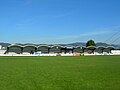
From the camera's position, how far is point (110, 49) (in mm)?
158125

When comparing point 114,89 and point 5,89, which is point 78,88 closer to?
point 114,89

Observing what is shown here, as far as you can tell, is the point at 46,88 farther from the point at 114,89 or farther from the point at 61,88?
the point at 114,89

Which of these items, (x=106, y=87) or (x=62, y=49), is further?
(x=62, y=49)

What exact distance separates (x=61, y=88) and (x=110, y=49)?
14427 centimetres

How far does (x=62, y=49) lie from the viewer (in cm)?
14812

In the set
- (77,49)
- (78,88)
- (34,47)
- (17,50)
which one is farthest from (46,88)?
(77,49)

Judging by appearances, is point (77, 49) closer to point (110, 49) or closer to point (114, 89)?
point (110, 49)

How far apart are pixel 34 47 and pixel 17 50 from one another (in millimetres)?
16106

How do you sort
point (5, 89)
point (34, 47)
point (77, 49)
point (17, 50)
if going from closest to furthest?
1. point (5, 89)
2. point (34, 47)
3. point (17, 50)
4. point (77, 49)

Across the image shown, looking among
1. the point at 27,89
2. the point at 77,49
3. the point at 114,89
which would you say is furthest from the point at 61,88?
the point at 77,49

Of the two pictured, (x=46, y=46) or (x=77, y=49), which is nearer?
(x=46, y=46)

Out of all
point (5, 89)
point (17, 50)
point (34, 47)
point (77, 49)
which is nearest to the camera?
point (5, 89)

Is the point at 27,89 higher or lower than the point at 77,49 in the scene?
lower

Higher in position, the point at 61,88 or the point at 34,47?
the point at 34,47
